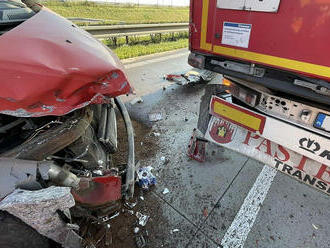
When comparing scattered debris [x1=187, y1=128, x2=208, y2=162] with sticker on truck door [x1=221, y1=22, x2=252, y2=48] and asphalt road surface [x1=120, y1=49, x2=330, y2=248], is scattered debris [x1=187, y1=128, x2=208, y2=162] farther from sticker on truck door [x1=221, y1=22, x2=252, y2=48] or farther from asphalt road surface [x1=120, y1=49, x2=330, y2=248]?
sticker on truck door [x1=221, y1=22, x2=252, y2=48]

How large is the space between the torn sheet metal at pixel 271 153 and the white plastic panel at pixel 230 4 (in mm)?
1055

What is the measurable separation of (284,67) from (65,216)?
196 cm

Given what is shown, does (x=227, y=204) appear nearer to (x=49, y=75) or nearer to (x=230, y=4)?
(x=230, y=4)

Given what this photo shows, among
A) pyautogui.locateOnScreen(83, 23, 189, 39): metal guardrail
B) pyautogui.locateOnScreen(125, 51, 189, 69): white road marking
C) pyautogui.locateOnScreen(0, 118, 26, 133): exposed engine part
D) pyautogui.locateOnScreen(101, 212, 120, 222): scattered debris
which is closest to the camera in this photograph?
pyautogui.locateOnScreen(0, 118, 26, 133): exposed engine part

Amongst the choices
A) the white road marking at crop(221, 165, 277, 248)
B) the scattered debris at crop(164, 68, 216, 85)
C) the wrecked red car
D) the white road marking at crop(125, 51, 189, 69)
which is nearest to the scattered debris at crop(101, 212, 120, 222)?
the wrecked red car

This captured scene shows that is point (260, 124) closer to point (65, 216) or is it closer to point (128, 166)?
point (128, 166)

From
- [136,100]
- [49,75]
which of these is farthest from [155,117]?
[49,75]

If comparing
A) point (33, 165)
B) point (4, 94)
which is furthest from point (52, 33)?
point (33, 165)

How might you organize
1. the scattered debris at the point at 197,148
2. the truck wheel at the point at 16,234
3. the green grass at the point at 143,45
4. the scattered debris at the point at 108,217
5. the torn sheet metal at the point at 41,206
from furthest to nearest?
the green grass at the point at 143,45, the scattered debris at the point at 197,148, the scattered debris at the point at 108,217, the truck wheel at the point at 16,234, the torn sheet metal at the point at 41,206

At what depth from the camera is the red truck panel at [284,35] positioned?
136cm

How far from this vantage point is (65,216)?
1.49 metres

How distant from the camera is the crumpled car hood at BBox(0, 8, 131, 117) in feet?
4.47

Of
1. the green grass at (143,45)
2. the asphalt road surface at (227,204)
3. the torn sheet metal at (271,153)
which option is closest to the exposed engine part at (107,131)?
the asphalt road surface at (227,204)

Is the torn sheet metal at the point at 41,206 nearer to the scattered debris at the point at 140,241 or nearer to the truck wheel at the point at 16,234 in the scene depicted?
the truck wheel at the point at 16,234
